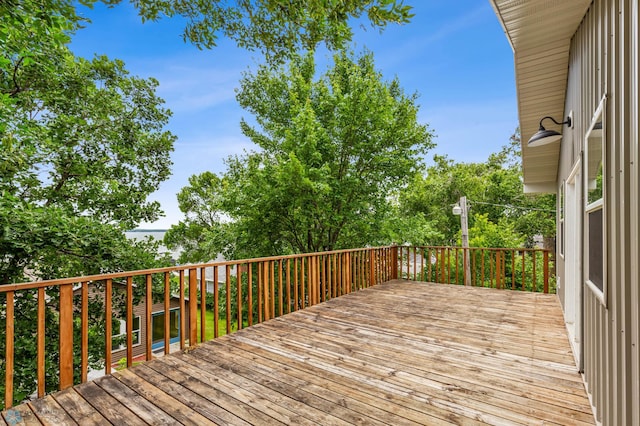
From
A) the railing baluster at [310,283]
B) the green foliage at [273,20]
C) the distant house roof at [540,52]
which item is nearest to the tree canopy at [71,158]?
the green foliage at [273,20]

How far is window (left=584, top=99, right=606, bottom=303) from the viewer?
1669mm

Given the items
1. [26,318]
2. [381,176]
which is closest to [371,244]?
[381,176]

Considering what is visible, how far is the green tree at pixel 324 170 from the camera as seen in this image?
8086 mm

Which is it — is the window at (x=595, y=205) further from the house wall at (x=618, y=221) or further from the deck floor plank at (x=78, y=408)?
the deck floor plank at (x=78, y=408)

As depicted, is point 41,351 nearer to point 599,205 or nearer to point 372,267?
point 599,205

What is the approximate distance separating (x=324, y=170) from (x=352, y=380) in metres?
5.83

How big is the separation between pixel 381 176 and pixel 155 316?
34.7 ft

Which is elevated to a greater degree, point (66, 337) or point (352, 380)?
point (66, 337)

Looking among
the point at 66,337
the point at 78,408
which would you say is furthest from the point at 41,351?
the point at 78,408

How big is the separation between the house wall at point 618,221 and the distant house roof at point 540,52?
2.30 ft

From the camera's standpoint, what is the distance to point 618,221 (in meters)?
1.36

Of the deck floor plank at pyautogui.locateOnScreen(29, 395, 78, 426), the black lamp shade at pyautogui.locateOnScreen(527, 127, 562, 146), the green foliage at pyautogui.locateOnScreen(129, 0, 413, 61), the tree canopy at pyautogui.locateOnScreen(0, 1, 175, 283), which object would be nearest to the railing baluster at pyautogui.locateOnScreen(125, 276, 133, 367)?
the deck floor plank at pyautogui.locateOnScreen(29, 395, 78, 426)

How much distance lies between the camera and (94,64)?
669 centimetres

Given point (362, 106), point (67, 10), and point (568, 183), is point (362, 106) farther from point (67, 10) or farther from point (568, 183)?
point (67, 10)
